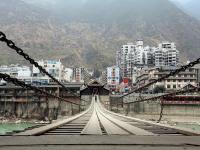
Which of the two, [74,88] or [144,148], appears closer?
[144,148]

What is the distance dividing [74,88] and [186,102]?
1210 inches

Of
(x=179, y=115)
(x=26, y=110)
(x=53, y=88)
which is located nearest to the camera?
(x=179, y=115)

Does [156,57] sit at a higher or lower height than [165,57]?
higher

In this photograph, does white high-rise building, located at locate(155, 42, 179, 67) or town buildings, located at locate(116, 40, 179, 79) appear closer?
white high-rise building, located at locate(155, 42, 179, 67)

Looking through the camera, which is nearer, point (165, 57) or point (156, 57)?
point (165, 57)

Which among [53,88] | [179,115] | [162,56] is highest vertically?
[162,56]

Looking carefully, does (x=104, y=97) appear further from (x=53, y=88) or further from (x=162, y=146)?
(x=162, y=146)

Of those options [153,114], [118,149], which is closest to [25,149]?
[118,149]

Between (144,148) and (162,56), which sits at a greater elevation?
(162,56)

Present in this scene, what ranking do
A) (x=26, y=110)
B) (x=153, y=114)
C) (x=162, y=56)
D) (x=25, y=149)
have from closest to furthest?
(x=25, y=149), (x=153, y=114), (x=26, y=110), (x=162, y=56)

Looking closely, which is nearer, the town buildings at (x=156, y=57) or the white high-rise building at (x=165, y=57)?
the white high-rise building at (x=165, y=57)

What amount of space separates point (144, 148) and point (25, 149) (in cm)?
125

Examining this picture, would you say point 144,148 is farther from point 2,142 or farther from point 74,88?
point 74,88

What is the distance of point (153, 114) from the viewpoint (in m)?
70.3
